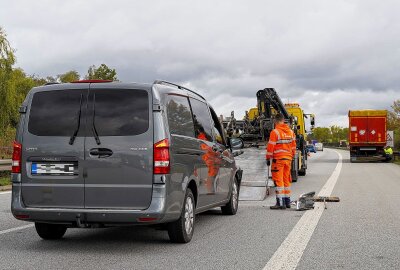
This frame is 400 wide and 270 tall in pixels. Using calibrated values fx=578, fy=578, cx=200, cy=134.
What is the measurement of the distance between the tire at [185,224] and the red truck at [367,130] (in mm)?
31304

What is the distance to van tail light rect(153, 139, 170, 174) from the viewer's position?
6477mm

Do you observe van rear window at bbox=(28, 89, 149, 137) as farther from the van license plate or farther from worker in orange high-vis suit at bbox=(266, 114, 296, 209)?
worker in orange high-vis suit at bbox=(266, 114, 296, 209)

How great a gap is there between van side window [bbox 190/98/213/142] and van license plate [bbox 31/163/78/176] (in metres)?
1.93

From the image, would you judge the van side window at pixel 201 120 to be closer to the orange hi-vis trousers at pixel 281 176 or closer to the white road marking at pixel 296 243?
the white road marking at pixel 296 243

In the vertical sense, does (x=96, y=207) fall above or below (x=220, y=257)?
above

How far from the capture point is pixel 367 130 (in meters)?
37.0

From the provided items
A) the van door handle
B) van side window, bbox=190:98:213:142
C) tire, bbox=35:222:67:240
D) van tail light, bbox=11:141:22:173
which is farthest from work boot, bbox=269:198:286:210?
van tail light, bbox=11:141:22:173

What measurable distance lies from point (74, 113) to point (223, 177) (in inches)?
126

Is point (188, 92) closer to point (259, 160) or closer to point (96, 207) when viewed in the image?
point (96, 207)

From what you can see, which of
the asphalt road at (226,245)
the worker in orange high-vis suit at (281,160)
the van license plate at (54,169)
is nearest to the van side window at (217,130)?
the asphalt road at (226,245)

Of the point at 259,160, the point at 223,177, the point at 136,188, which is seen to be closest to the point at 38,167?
the point at 136,188

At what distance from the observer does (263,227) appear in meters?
8.55

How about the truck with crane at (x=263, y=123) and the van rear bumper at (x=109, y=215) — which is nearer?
the van rear bumper at (x=109, y=215)

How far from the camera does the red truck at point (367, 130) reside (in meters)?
36.9
